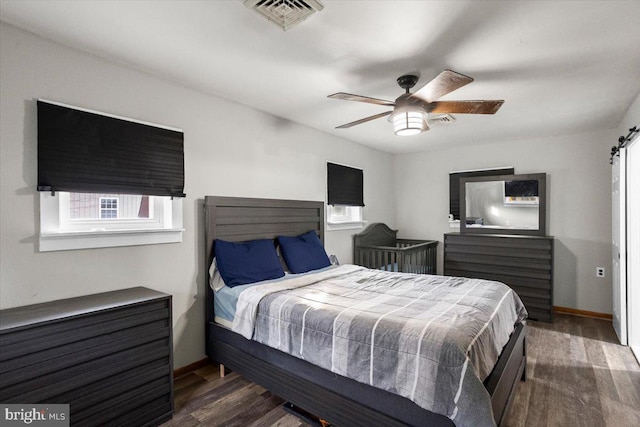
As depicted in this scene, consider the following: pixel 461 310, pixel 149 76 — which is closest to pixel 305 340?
pixel 461 310

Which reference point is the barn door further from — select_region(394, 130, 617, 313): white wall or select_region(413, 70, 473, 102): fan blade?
select_region(413, 70, 473, 102): fan blade

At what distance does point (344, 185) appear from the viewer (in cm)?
440

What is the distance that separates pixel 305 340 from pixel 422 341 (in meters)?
0.74

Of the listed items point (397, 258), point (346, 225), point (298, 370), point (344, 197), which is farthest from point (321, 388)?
point (344, 197)

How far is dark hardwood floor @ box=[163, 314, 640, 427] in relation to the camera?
2.06 metres

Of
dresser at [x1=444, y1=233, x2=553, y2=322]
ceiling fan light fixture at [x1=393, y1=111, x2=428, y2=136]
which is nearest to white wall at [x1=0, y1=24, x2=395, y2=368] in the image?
ceiling fan light fixture at [x1=393, y1=111, x2=428, y2=136]

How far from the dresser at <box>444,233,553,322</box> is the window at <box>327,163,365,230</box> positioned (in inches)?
53.9

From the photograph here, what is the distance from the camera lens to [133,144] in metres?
2.31

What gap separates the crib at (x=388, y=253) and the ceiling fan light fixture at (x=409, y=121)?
2.06 m

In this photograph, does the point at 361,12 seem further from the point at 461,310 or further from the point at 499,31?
the point at 461,310

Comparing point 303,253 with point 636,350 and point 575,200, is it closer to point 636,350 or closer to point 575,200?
point 636,350

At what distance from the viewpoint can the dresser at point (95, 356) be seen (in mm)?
1527

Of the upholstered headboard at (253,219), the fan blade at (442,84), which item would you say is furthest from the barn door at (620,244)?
the upholstered headboard at (253,219)

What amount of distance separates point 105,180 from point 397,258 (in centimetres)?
328
